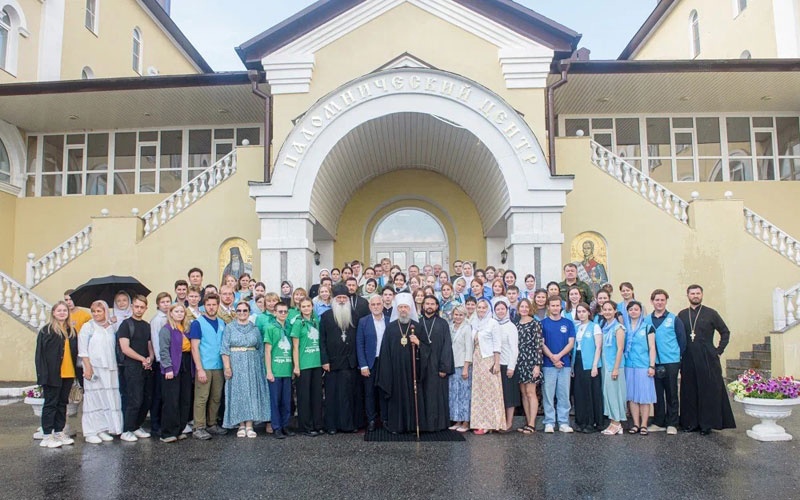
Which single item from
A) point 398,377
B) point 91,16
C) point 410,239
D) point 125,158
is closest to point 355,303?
point 398,377

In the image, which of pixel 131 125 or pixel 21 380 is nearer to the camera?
pixel 21 380

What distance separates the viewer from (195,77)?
15.0 m

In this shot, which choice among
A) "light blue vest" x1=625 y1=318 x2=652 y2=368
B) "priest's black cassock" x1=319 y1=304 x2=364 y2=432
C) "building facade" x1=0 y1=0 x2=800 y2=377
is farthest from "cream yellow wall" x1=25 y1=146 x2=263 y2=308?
"light blue vest" x1=625 y1=318 x2=652 y2=368

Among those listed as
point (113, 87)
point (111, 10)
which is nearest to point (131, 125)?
point (113, 87)

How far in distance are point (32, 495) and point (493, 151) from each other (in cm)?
961

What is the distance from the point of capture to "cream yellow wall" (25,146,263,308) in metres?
14.2

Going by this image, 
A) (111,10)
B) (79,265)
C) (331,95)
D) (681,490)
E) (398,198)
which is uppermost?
(111,10)

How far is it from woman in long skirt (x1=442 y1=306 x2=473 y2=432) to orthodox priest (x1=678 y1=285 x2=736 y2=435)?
292 centimetres

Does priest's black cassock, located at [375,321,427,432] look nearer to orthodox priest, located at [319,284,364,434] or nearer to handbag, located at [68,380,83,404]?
orthodox priest, located at [319,284,364,434]

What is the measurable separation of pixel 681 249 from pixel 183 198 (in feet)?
39.0

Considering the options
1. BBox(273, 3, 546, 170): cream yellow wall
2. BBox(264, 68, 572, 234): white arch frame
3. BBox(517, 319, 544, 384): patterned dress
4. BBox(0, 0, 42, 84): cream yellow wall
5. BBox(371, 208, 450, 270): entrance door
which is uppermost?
BBox(0, 0, 42, 84): cream yellow wall

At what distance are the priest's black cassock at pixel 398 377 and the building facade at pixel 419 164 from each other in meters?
4.70

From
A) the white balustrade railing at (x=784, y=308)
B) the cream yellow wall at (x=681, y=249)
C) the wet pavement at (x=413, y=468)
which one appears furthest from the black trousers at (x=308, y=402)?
the white balustrade railing at (x=784, y=308)

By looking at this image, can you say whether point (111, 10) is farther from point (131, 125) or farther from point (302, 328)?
point (302, 328)
